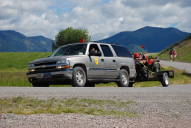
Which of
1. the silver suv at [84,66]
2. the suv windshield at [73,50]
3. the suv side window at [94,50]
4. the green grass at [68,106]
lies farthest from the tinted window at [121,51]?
the green grass at [68,106]

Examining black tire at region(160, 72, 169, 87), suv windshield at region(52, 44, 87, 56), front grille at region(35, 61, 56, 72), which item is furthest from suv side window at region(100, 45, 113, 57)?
black tire at region(160, 72, 169, 87)

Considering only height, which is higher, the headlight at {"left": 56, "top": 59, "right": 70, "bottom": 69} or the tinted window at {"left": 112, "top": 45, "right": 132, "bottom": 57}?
the tinted window at {"left": 112, "top": 45, "right": 132, "bottom": 57}

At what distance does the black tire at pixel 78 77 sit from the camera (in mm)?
13961

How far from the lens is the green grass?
309 inches

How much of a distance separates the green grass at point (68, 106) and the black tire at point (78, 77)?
3745mm

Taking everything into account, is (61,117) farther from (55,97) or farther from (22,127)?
(55,97)

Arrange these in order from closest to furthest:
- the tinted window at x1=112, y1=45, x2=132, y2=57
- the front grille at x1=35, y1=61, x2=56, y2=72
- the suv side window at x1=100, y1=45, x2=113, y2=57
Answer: the front grille at x1=35, y1=61, x2=56, y2=72 < the suv side window at x1=100, y1=45, x2=113, y2=57 < the tinted window at x1=112, y1=45, x2=132, y2=57

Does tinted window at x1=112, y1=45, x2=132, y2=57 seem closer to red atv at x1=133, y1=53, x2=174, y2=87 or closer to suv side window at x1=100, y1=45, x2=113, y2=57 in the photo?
suv side window at x1=100, y1=45, x2=113, y2=57

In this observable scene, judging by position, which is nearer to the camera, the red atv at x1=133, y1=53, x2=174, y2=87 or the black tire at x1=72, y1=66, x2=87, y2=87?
the black tire at x1=72, y1=66, x2=87, y2=87

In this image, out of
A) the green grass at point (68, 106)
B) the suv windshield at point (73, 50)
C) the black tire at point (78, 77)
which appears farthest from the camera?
the suv windshield at point (73, 50)

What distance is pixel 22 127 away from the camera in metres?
5.70

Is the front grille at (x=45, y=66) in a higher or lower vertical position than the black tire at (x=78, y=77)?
higher

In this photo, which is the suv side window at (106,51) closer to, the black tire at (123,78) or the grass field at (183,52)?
the black tire at (123,78)

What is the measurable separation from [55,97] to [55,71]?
344 cm
